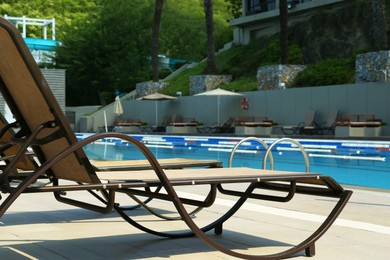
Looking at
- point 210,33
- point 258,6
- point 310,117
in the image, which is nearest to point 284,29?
point 210,33

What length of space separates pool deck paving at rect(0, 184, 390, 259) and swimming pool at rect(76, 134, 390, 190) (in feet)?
15.7

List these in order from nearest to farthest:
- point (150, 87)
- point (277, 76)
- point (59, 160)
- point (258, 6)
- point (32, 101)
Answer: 1. point (59, 160)
2. point (32, 101)
3. point (277, 76)
4. point (150, 87)
5. point (258, 6)

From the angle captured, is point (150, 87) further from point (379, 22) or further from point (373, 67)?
point (379, 22)

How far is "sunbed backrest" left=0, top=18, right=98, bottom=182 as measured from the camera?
3.59 meters

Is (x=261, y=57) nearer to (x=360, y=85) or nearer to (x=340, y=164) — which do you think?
(x=360, y=85)

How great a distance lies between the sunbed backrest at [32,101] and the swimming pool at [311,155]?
25.6 ft

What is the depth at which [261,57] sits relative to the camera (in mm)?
35031

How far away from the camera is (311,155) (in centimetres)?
1712

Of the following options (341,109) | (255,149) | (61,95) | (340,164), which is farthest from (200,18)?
(340,164)

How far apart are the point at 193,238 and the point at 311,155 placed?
1235 cm

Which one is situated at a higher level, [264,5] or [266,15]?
[264,5]

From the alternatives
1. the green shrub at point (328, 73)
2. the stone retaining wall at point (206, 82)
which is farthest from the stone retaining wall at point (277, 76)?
the stone retaining wall at point (206, 82)

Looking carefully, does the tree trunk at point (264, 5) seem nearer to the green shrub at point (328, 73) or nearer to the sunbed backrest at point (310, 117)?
the green shrub at point (328, 73)

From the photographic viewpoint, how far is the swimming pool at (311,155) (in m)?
13.0
